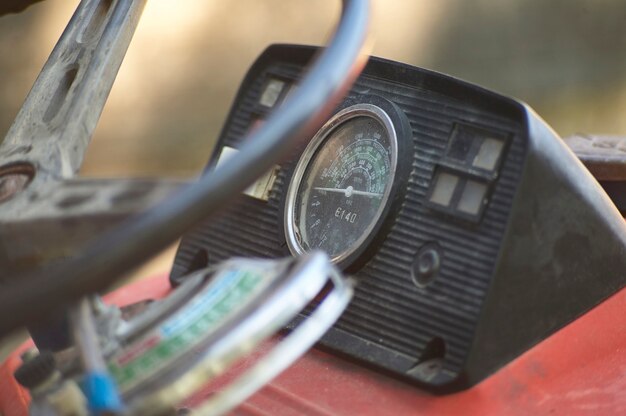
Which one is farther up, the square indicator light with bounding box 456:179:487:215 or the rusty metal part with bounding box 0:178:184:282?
the square indicator light with bounding box 456:179:487:215

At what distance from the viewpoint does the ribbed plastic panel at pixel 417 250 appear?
1.35m

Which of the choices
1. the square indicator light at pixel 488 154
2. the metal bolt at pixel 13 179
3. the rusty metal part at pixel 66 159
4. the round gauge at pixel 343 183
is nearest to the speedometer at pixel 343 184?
the round gauge at pixel 343 183

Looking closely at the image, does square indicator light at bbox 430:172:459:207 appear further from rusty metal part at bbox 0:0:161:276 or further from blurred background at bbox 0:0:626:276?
blurred background at bbox 0:0:626:276

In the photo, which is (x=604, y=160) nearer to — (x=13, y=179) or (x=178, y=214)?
(x=13, y=179)

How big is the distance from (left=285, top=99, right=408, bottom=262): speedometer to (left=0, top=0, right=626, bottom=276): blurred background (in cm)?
293

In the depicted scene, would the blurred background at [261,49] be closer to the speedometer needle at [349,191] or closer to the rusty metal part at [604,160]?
the rusty metal part at [604,160]

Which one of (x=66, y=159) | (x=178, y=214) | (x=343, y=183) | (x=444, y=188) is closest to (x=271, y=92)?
(x=343, y=183)

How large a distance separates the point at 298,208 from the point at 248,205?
0.34 ft

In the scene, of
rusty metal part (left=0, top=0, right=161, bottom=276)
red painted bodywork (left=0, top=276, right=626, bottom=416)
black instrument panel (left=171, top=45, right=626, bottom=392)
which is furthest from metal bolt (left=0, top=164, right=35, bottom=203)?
black instrument panel (left=171, top=45, right=626, bottom=392)

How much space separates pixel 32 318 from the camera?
78 cm

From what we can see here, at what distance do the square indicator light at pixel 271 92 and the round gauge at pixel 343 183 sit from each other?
0.48ft

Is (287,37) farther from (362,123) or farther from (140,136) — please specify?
(362,123)

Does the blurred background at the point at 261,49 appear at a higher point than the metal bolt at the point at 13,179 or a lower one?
higher

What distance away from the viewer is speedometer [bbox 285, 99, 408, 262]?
4.89 ft
